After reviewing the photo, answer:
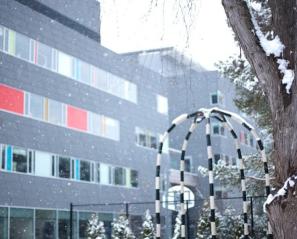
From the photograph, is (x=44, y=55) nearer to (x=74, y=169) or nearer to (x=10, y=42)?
(x=10, y=42)

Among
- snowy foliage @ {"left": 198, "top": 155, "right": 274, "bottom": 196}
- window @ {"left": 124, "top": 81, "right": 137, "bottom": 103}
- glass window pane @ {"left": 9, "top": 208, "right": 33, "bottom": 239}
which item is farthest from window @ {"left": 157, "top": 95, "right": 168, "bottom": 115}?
snowy foliage @ {"left": 198, "top": 155, "right": 274, "bottom": 196}

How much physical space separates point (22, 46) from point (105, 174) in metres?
10.5

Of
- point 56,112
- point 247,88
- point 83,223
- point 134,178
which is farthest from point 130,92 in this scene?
point 247,88

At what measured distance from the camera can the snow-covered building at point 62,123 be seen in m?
27.4

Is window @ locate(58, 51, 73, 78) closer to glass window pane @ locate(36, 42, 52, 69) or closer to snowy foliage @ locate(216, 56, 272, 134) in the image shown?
glass window pane @ locate(36, 42, 52, 69)

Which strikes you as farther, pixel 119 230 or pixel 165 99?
pixel 165 99

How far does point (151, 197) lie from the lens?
4019 centimetres

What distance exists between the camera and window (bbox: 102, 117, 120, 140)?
35.8 m

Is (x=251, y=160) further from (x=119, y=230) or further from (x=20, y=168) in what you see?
(x=20, y=168)

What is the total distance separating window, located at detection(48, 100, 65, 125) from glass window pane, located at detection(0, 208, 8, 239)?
5.67 metres

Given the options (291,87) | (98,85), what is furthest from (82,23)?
(291,87)

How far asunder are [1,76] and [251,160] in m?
13.1

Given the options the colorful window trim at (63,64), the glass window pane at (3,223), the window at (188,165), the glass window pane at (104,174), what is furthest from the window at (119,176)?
the window at (188,165)

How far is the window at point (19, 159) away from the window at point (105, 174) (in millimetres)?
7634
